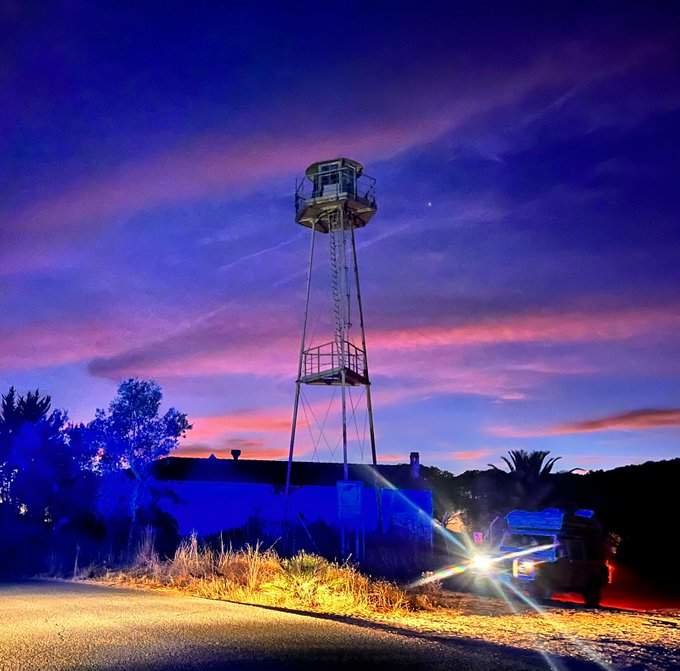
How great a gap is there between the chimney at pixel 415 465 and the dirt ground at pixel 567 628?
81.6 ft

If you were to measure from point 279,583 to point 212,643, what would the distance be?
6.12 m

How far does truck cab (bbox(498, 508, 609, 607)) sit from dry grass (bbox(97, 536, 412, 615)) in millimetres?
4133

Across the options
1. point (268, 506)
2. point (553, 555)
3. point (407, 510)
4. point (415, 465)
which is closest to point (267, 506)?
point (268, 506)

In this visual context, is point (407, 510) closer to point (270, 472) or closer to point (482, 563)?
point (270, 472)

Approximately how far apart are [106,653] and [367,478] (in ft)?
118

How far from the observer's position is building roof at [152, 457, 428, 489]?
40344mm

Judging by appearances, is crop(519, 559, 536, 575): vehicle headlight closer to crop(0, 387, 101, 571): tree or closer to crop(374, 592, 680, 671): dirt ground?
crop(374, 592, 680, 671): dirt ground

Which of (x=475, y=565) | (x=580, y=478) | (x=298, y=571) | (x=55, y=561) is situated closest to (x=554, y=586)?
(x=475, y=565)

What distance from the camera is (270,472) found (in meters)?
43.1

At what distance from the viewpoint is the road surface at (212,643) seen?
7.70m

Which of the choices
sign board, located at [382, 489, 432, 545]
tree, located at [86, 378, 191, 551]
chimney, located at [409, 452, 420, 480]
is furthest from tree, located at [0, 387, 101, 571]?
chimney, located at [409, 452, 420, 480]

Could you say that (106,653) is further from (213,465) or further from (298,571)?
(213,465)

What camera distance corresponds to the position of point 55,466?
107 ft

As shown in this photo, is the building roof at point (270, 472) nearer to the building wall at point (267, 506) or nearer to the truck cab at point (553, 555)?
the building wall at point (267, 506)
